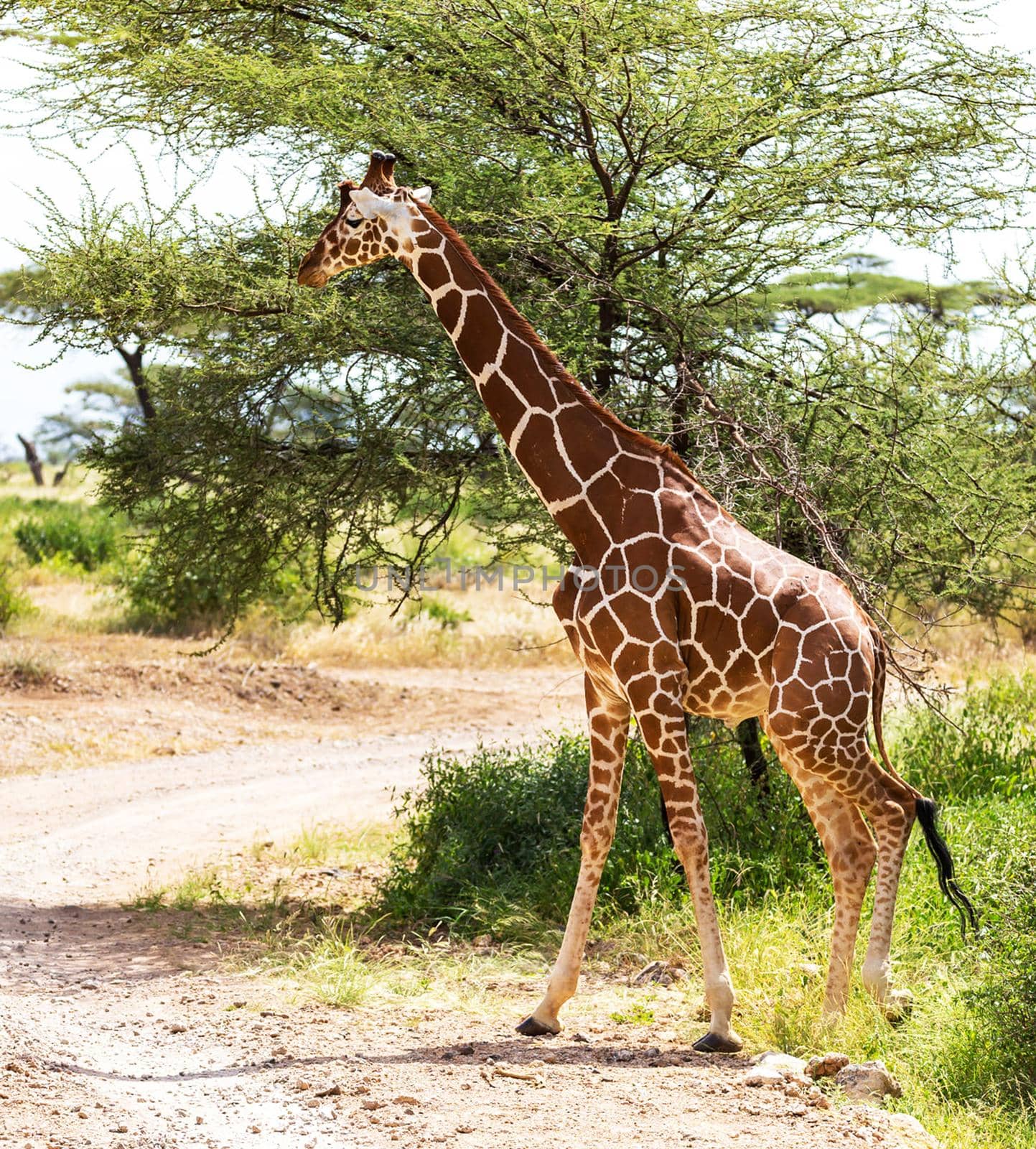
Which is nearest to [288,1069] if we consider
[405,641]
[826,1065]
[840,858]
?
[826,1065]

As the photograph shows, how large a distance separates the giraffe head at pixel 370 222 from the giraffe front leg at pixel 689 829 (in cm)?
220

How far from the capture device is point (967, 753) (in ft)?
29.9

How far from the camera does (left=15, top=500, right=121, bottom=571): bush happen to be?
70.3 ft

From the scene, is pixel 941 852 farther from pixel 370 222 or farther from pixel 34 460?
pixel 34 460

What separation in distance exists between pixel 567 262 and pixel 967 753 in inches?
170

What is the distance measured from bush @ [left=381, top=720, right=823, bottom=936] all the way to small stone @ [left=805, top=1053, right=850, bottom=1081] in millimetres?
1876

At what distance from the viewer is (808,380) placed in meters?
8.12

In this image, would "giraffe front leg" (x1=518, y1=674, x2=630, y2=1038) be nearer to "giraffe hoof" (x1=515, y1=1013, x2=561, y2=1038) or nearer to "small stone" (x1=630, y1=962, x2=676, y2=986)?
"giraffe hoof" (x1=515, y1=1013, x2=561, y2=1038)

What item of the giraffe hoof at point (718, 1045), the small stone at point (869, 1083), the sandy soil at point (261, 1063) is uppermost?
the small stone at point (869, 1083)

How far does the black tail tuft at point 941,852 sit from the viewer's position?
5.54 metres

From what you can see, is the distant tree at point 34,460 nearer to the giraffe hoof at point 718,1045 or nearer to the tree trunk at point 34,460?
→ the tree trunk at point 34,460

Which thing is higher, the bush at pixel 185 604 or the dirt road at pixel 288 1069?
the bush at pixel 185 604

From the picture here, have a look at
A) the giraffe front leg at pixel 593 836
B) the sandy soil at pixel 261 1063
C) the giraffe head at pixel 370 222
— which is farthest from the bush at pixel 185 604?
the giraffe front leg at pixel 593 836

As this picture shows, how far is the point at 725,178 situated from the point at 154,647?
10874 millimetres
